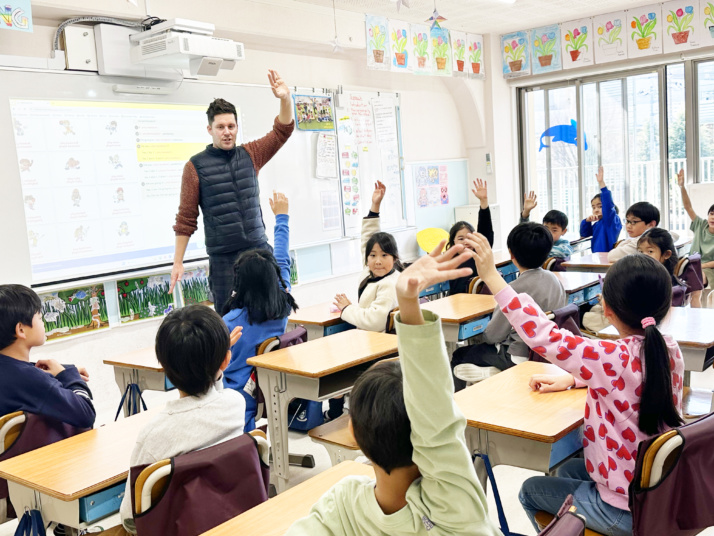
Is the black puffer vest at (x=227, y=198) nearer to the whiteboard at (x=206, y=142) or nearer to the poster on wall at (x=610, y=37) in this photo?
the whiteboard at (x=206, y=142)

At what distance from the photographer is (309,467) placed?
331cm

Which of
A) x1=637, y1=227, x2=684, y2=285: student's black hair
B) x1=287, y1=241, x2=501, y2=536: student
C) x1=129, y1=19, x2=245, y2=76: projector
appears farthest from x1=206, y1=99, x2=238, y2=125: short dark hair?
x1=287, y1=241, x2=501, y2=536: student

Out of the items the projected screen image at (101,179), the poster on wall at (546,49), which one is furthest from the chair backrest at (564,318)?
the poster on wall at (546,49)

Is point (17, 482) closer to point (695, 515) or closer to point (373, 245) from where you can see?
point (695, 515)

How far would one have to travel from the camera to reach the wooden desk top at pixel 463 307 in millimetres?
3369

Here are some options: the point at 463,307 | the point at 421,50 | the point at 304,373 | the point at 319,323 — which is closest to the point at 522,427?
the point at 304,373

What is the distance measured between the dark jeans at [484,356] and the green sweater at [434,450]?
2.25 meters

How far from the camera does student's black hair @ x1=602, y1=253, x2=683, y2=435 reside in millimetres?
1611

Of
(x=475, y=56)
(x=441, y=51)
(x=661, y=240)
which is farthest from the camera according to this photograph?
(x=475, y=56)

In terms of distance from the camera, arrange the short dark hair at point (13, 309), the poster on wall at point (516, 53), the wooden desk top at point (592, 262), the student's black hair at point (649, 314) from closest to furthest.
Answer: the student's black hair at point (649, 314) → the short dark hair at point (13, 309) → the wooden desk top at point (592, 262) → the poster on wall at point (516, 53)

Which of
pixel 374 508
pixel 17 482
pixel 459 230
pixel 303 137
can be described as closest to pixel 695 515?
pixel 374 508

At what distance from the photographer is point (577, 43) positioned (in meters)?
7.22

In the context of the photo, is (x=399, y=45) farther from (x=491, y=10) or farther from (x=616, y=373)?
(x=616, y=373)

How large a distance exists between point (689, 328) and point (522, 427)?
1284 millimetres
